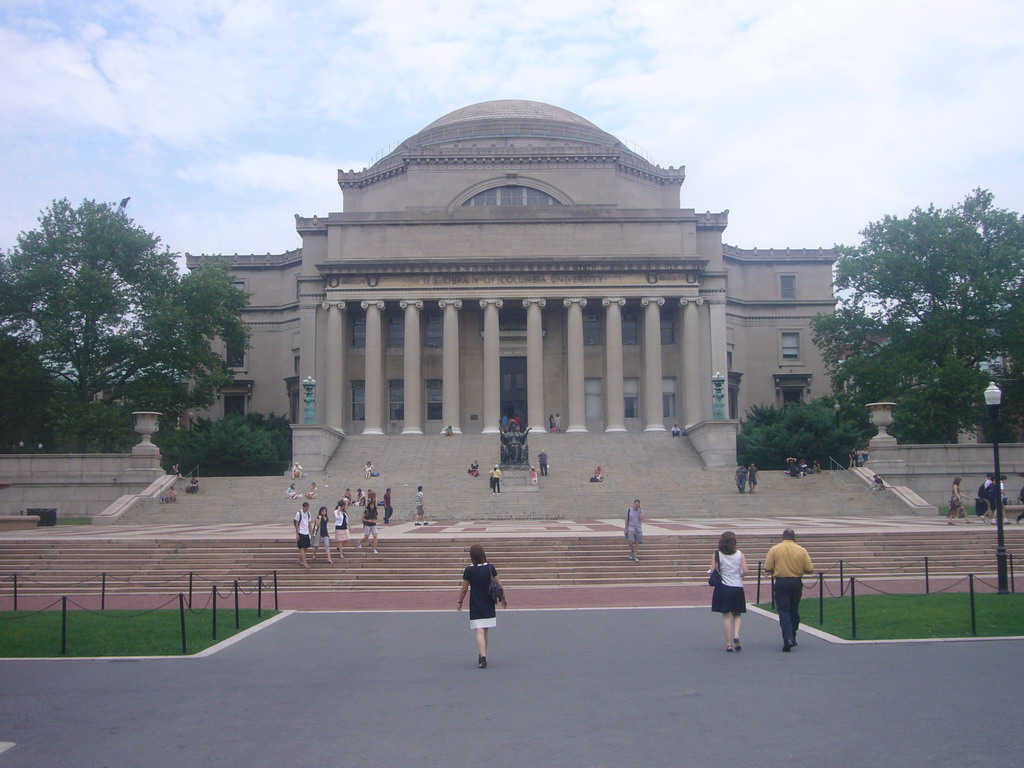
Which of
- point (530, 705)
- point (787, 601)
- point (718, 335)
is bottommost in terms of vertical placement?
point (530, 705)

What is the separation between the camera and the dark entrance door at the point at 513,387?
62.3m

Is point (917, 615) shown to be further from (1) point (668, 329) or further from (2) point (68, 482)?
(1) point (668, 329)

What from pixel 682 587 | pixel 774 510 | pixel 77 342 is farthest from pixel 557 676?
pixel 77 342

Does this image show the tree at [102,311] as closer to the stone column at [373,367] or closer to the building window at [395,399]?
the stone column at [373,367]

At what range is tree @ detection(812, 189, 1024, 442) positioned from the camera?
4775 centimetres

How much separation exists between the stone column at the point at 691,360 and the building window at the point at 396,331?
17.8m

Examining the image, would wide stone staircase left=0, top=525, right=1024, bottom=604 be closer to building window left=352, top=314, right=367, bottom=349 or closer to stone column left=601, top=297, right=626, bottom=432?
stone column left=601, top=297, right=626, bottom=432

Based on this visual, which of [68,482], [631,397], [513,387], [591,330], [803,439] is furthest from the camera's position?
[513,387]

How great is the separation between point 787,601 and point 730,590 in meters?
0.91

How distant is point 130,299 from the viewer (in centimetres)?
5272

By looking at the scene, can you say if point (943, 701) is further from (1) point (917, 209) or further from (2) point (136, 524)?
(1) point (917, 209)

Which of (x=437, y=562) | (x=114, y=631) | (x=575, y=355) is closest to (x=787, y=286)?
(x=575, y=355)

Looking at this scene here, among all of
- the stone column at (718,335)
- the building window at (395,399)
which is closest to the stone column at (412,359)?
the building window at (395,399)

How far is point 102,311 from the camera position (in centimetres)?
5091
